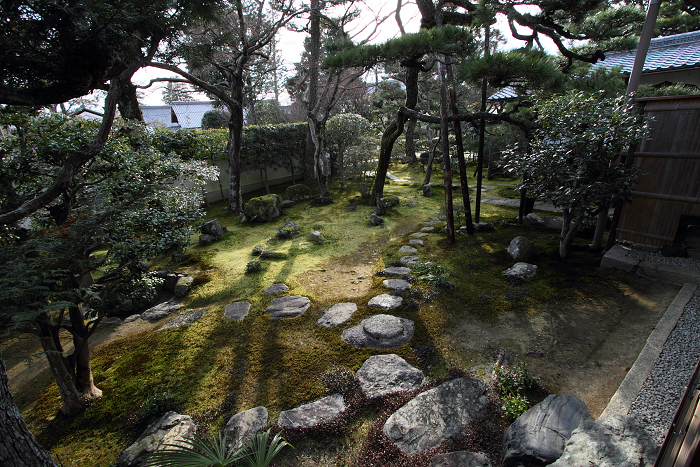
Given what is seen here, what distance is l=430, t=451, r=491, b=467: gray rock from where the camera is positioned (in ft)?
6.67

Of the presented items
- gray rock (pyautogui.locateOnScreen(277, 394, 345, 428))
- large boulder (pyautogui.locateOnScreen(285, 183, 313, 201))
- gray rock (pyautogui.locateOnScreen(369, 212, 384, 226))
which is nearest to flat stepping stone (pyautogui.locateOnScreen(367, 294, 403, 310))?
gray rock (pyautogui.locateOnScreen(277, 394, 345, 428))

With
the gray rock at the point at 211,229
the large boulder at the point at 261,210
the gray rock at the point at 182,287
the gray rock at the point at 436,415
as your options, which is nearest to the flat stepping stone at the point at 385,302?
the gray rock at the point at 436,415

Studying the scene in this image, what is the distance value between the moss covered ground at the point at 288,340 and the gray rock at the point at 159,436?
116 mm

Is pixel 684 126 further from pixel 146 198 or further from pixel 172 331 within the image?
pixel 172 331

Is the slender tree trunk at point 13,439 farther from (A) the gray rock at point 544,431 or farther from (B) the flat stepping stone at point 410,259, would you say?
(B) the flat stepping stone at point 410,259

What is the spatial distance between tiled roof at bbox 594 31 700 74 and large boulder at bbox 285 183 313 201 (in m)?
9.10

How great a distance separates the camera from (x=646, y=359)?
2.77 m

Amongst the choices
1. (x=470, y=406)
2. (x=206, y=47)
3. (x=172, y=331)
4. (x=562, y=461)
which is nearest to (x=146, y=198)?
(x=172, y=331)

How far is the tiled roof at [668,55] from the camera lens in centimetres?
761

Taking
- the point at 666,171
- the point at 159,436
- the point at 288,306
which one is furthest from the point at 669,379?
the point at 159,436

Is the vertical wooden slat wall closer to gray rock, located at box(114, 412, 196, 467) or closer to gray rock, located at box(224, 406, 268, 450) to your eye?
gray rock, located at box(224, 406, 268, 450)

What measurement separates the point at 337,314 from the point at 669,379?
315 cm

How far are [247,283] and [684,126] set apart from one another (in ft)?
22.0

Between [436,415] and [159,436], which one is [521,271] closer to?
[436,415]
